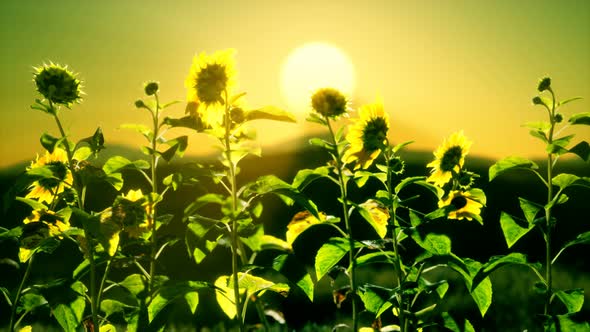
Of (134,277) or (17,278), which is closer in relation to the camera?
(134,277)

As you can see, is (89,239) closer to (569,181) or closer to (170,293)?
(170,293)

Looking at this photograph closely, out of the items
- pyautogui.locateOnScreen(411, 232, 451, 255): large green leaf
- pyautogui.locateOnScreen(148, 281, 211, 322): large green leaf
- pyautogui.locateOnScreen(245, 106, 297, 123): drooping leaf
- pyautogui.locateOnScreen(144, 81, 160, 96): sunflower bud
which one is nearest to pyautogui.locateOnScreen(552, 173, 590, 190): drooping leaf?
pyautogui.locateOnScreen(411, 232, 451, 255): large green leaf

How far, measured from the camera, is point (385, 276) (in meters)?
4.96

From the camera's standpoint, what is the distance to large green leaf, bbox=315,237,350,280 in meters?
1.88

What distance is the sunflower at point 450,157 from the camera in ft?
6.81

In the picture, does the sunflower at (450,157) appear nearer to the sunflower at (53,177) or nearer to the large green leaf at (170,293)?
the large green leaf at (170,293)

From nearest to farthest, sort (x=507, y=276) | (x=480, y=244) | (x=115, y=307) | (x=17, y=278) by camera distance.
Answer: (x=115, y=307)
(x=507, y=276)
(x=17, y=278)
(x=480, y=244)

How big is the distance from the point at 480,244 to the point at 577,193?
3809 millimetres

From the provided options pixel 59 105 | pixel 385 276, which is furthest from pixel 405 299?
pixel 385 276

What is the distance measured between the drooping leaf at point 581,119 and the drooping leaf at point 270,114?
94cm

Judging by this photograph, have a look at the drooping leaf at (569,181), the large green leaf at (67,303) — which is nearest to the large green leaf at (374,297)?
the drooping leaf at (569,181)

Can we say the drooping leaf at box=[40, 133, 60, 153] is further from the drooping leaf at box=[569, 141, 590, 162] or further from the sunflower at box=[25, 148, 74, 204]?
the drooping leaf at box=[569, 141, 590, 162]

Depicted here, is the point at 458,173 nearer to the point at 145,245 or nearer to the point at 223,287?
the point at 223,287

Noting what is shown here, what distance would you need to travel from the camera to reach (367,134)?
2.00 meters
